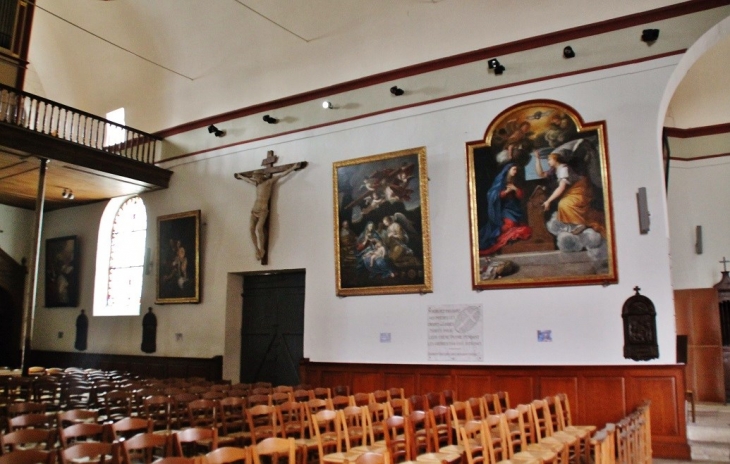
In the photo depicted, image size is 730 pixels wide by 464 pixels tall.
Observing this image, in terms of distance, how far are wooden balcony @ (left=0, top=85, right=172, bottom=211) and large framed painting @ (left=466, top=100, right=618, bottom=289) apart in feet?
25.8

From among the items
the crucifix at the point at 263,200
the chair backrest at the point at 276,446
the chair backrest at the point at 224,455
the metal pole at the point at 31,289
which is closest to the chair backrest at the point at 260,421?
the chair backrest at the point at 276,446

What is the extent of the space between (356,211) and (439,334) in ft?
8.91

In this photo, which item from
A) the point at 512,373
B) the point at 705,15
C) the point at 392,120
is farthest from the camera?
the point at 392,120

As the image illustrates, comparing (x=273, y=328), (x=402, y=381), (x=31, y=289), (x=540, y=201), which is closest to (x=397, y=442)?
(x=402, y=381)

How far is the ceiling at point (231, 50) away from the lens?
10242 mm

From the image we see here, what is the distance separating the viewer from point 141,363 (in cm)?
1353

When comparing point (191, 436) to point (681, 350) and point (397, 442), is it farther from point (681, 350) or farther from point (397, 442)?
point (681, 350)

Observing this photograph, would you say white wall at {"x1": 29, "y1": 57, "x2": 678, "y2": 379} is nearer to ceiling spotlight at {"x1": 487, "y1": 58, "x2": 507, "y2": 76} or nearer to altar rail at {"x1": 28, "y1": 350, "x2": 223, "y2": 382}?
altar rail at {"x1": 28, "y1": 350, "x2": 223, "y2": 382}

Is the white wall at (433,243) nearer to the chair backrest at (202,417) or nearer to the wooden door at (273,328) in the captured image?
the wooden door at (273,328)

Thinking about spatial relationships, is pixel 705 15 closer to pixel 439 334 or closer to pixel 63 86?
pixel 439 334

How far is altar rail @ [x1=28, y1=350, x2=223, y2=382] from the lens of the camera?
40.3 feet

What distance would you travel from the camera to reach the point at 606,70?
9.02 meters

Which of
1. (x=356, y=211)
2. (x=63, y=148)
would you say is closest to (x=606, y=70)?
(x=356, y=211)

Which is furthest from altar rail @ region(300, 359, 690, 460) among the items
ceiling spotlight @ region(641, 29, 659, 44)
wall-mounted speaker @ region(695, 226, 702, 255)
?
wall-mounted speaker @ region(695, 226, 702, 255)
